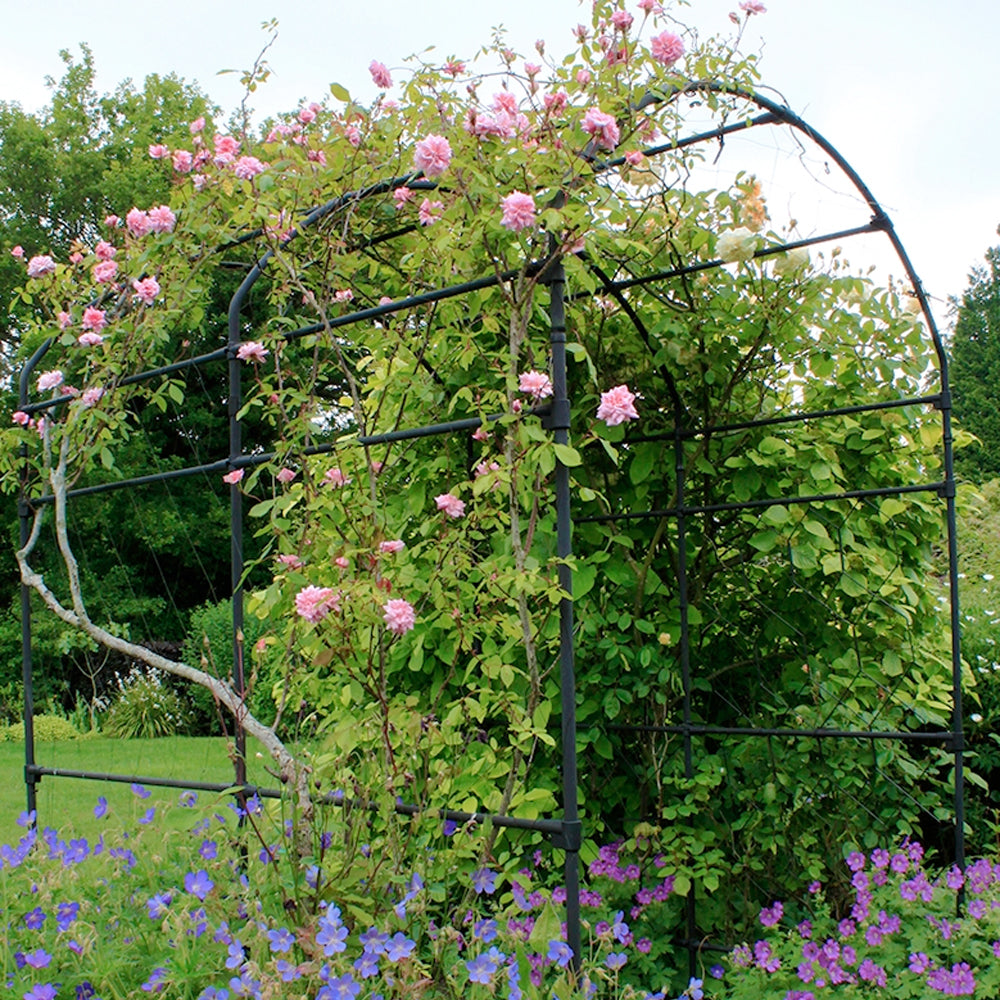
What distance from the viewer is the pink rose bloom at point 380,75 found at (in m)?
2.48

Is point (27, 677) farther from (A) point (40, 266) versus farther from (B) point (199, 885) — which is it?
(B) point (199, 885)

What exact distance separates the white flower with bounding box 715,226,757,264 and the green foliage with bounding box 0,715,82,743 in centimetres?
663

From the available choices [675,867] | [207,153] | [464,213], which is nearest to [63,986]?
A: [675,867]

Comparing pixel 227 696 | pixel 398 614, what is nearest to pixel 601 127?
pixel 398 614

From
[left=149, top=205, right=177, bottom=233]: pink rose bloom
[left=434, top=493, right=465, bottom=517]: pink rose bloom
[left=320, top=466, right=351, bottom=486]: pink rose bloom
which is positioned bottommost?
[left=434, top=493, right=465, bottom=517]: pink rose bloom

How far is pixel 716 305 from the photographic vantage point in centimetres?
294

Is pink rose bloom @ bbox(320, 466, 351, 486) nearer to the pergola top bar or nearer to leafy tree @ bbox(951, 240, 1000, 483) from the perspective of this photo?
the pergola top bar

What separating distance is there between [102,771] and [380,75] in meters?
4.65

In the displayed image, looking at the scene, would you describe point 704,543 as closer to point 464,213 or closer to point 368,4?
point 464,213

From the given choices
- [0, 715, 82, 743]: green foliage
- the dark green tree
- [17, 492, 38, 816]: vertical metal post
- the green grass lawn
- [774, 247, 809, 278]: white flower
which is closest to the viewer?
[774, 247, 809, 278]: white flower

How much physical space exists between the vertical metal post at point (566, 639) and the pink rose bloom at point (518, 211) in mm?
161

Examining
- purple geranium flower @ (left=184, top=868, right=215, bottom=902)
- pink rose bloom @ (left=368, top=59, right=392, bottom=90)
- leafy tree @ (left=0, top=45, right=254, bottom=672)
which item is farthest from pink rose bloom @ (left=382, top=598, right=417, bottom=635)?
leafy tree @ (left=0, top=45, right=254, bottom=672)

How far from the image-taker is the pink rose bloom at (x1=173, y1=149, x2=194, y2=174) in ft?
10.2

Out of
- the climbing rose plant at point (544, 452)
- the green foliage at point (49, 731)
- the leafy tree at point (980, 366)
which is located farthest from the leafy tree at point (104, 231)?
the leafy tree at point (980, 366)
